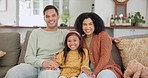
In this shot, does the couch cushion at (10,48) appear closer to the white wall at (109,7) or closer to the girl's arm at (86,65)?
the girl's arm at (86,65)

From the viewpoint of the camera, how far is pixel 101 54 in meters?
2.14

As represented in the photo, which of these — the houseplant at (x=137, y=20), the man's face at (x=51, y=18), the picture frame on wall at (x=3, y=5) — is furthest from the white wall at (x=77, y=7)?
the man's face at (x=51, y=18)

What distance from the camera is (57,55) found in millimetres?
2189

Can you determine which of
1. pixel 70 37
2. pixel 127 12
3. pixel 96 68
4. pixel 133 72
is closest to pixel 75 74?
pixel 96 68

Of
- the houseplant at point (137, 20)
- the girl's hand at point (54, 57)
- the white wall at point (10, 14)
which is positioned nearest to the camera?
the girl's hand at point (54, 57)

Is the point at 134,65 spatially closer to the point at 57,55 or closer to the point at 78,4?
the point at 57,55

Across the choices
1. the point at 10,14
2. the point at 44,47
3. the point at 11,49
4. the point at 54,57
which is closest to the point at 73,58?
the point at 54,57

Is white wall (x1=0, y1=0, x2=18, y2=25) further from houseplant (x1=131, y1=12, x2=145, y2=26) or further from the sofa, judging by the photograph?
the sofa

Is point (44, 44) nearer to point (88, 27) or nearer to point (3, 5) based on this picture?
point (88, 27)

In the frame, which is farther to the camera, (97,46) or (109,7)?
(109,7)

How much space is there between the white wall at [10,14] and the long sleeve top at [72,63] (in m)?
5.03

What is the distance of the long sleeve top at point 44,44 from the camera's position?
2246 millimetres

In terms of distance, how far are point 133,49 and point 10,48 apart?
132cm

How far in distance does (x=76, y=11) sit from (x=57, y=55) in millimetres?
5663
